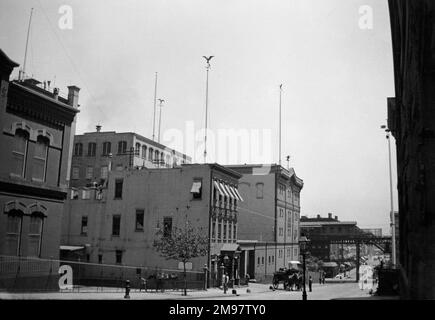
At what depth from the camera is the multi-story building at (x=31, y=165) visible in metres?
20.3

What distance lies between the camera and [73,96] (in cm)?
2498

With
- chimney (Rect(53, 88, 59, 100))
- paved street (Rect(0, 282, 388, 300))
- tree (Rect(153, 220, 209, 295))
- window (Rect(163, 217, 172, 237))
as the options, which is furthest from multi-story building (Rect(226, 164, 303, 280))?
chimney (Rect(53, 88, 59, 100))

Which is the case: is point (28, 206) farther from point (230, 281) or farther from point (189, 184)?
point (230, 281)

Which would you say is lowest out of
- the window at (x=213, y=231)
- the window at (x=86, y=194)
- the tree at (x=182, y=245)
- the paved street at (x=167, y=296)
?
the paved street at (x=167, y=296)

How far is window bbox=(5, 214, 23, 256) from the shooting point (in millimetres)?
20781

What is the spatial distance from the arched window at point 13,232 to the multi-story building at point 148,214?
17321mm

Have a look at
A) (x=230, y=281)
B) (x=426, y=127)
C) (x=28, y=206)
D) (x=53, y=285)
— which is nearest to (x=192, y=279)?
(x=230, y=281)

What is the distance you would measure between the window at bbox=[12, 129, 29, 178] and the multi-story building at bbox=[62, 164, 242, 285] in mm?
18010

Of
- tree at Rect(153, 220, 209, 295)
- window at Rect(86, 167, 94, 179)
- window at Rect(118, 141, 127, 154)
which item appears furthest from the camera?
window at Rect(118, 141, 127, 154)

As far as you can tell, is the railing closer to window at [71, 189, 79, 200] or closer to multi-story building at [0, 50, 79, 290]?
multi-story building at [0, 50, 79, 290]

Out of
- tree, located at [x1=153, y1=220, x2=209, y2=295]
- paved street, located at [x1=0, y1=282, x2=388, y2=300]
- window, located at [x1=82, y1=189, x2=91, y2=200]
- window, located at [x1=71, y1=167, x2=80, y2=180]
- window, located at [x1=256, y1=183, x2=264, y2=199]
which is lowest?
paved street, located at [x1=0, y1=282, x2=388, y2=300]

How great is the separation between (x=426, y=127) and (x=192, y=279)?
28930 mm

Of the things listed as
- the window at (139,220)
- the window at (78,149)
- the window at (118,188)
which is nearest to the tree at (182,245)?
the window at (139,220)

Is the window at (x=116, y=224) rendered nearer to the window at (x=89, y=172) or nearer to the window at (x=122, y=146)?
the window at (x=89, y=172)
